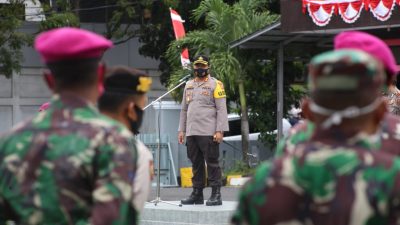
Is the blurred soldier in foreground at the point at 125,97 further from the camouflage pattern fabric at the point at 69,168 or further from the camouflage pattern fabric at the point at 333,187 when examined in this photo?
the camouflage pattern fabric at the point at 333,187

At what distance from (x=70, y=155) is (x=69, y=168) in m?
0.05

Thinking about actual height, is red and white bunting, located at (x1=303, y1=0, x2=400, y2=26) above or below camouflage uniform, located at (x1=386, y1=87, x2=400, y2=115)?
above

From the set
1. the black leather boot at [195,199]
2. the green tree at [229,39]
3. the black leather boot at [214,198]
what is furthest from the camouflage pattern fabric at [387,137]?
the green tree at [229,39]

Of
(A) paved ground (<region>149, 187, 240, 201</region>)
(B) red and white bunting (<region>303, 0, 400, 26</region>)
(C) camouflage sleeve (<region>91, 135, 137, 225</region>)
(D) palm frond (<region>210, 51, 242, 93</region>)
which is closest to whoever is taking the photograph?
(C) camouflage sleeve (<region>91, 135, 137, 225</region>)

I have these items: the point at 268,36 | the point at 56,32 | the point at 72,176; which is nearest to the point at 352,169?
the point at 72,176

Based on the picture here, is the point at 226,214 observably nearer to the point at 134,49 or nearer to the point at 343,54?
the point at 343,54

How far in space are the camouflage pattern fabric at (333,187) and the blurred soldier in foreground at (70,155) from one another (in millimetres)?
681

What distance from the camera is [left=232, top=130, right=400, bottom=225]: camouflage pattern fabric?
3311mm

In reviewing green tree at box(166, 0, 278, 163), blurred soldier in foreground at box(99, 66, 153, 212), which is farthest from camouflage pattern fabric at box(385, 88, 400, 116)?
green tree at box(166, 0, 278, 163)

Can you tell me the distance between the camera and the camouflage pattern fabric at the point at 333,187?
331cm

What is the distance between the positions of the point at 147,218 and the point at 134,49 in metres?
22.4

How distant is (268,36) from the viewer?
65.7 ft

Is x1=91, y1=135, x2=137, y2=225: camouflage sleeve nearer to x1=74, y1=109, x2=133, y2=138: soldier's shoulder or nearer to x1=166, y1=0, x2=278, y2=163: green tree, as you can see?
x1=74, y1=109, x2=133, y2=138: soldier's shoulder

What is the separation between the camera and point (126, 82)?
5.36 m
